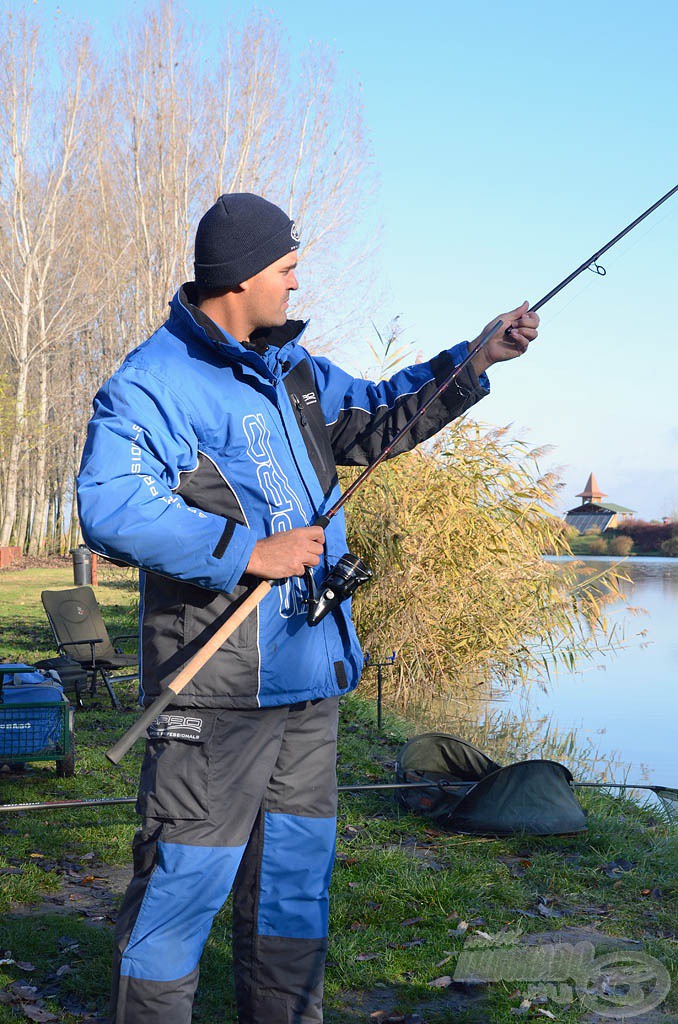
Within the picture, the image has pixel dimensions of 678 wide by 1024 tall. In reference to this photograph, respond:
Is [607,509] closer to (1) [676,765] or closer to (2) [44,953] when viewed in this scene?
(1) [676,765]

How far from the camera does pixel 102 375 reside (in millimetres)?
35000

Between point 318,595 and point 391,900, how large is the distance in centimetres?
191

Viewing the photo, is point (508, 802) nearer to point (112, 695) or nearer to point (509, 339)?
point (509, 339)

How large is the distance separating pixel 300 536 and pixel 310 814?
27.9 inches

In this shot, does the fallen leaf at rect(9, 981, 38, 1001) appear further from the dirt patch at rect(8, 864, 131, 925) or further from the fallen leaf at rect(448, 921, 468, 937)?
the fallen leaf at rect(448, 921, 468, 937)

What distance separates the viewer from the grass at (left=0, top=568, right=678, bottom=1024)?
3238 millimetres

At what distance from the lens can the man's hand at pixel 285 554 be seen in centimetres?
239

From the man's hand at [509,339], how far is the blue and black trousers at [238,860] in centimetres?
109

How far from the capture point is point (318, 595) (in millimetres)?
2568

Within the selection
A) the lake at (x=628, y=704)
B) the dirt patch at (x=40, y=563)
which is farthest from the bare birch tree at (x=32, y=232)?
the lake at (x=628, y=704)

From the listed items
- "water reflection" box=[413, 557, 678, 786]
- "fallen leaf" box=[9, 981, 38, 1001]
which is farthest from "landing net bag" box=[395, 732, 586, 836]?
"water reflection" box=[413, 557, 678, 786]

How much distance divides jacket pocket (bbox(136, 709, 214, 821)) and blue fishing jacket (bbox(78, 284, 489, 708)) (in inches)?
2.0

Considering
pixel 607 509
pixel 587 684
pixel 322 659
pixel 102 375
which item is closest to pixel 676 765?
pixel 587 684

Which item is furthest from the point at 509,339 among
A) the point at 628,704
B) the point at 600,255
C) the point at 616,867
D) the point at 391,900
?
the point at 628,704
